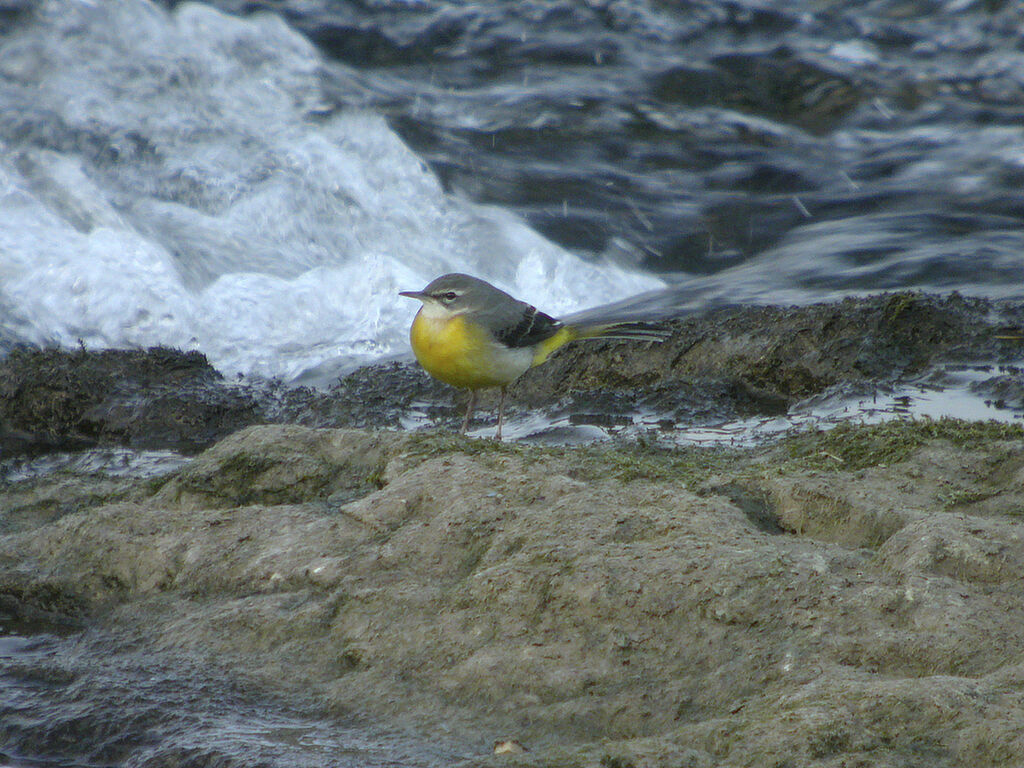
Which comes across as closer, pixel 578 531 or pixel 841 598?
pixel 841 598

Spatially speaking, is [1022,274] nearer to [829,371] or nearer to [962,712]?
[829,371]

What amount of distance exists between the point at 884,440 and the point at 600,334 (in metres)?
3.11

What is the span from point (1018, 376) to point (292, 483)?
4.29 metres

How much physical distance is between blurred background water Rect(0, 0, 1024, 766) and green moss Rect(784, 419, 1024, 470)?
17.3 ft

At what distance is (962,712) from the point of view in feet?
7.75

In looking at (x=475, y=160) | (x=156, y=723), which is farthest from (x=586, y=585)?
(x=475, y=160)

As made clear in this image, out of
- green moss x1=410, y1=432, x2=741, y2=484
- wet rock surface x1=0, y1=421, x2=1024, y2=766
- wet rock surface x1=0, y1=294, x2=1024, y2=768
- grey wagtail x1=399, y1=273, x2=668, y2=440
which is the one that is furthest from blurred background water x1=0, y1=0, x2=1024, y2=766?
wet rock surface x1=0, y1=421, x2=1024, y2=766

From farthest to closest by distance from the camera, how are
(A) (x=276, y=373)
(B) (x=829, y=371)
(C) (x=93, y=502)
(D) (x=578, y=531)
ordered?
(A) (x=276, y=373)
(B) (x=829, y=371)
(C) (x=93, y=502)
(D) (x=578, y=531)

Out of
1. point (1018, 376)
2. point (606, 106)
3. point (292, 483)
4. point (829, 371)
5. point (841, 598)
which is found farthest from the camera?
point (606, 106)

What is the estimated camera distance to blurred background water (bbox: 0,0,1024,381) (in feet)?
35.7

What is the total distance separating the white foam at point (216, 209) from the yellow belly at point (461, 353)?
11.8ft

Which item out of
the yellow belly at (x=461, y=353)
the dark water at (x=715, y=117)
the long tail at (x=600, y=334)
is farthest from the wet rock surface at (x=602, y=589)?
the dark water at (x=715, y=117)

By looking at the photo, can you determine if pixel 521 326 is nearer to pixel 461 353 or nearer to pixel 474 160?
pixel 461 353

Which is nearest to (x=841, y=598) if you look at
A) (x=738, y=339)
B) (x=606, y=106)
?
(x=738, y=339)
